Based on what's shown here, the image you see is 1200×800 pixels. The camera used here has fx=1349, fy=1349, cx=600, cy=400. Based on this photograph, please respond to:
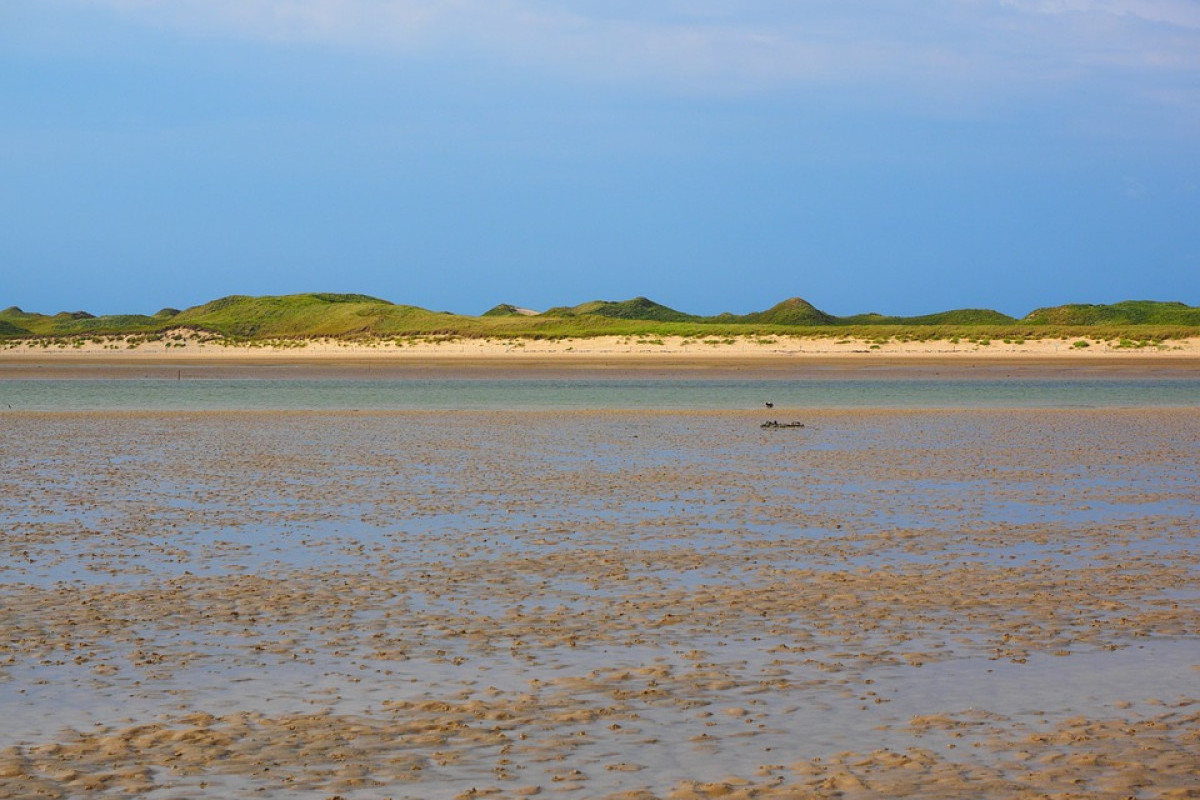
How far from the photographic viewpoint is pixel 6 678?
842 cm

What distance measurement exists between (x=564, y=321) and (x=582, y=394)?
56580 mm

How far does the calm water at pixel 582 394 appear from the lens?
130 ft

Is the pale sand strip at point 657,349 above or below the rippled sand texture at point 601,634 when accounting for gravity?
above

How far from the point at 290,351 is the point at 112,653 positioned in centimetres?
7719

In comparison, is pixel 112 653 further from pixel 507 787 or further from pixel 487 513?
pixel 487 513

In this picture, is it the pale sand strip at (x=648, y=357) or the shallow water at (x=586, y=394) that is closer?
the shallow water at (x=586, y=394)

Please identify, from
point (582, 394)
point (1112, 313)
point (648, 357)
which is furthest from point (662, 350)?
point (1112, 313)

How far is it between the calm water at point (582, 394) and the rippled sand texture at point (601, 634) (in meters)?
19.4

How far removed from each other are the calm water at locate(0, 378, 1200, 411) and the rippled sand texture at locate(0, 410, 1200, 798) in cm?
1935

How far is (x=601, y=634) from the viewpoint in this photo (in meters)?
9.73

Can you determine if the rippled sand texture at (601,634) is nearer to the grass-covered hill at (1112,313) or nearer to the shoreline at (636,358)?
the shoreline at (636,358)

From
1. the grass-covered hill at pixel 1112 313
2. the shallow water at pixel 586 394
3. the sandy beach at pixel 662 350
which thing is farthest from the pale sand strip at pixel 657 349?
the grass-covered hill at pixel 1112 313

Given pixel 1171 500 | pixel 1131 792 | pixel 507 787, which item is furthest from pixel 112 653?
pixel 1171 500

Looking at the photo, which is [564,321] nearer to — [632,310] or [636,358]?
[636,358]
